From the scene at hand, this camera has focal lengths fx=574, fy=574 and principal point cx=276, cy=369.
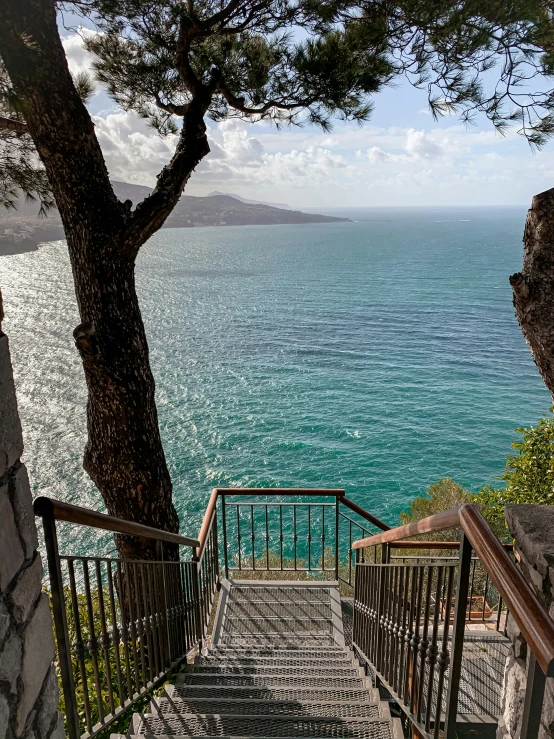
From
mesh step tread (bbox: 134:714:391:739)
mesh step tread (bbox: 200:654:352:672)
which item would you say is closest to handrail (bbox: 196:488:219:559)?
mesh step tread (bbox: 200:654:352:672)

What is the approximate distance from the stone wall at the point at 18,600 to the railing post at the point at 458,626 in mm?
1179

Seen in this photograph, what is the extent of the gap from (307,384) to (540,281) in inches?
912

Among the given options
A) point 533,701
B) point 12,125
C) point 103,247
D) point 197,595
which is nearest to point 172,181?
point 103,247

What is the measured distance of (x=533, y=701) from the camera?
111 centimetres

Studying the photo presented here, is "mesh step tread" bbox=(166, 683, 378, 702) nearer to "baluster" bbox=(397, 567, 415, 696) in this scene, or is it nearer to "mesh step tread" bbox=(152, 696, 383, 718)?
"mesh step tread" bbox=(152, 696, 383, 718)

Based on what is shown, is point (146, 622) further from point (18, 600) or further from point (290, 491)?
point (290, 491)

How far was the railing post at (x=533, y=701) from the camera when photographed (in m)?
1.10

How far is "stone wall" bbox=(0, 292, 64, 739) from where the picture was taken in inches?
52.0

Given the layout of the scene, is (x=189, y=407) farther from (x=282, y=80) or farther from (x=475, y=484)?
(x=282, y=80)

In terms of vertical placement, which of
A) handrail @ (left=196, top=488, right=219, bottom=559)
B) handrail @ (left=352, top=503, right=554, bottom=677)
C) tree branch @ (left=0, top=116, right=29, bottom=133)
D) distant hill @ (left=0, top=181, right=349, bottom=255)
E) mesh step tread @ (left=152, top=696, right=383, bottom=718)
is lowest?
mesh step tread @ (left=152, top=696, right=383, bottom=718)

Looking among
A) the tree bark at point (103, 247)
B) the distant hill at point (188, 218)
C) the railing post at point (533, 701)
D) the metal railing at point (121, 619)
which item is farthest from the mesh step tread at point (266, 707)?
the distant hill at point (188, 218)

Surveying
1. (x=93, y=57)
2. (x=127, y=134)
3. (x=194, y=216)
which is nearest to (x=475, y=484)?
(x=127, y=134)

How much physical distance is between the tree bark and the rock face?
2.67 m

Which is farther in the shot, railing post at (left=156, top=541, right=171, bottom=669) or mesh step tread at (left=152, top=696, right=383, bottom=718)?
railing post at (left=156, top=541, right=171, bottom=669)
